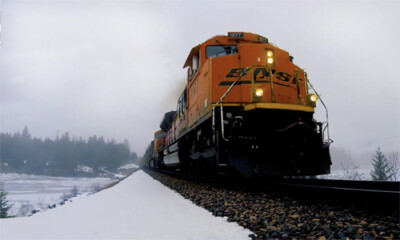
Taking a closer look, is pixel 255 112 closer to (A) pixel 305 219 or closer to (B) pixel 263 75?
(B) pixel 263 75

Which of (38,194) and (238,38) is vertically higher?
(238,38)

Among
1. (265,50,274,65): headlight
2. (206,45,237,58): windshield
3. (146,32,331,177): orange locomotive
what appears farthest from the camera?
(206,45,237,58): windshield

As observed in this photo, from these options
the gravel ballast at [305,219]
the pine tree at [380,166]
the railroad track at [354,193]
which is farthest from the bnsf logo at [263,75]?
the pine tree at [380,166]

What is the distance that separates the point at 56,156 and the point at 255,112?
119695 millimetres

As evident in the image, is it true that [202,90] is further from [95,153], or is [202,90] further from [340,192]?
[95,153]

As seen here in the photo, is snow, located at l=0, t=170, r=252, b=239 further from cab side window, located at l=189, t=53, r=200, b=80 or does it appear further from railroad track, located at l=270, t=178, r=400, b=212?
cab side window, located at l=189, t=53, r=200, b=80

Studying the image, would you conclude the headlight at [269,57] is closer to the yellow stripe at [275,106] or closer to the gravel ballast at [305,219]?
the yellow stripe at [275,106]

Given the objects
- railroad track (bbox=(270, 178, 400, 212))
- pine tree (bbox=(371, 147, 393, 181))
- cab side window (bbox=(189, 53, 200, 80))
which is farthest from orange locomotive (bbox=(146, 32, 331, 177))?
pine tree (bbox=(371, 147, 393, 181))

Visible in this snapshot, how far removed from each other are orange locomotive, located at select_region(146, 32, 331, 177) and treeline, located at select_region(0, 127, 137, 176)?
103 m

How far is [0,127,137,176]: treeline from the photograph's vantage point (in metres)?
100

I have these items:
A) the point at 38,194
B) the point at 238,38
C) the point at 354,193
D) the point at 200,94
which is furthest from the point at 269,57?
the point at 38,194

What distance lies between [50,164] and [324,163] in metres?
118

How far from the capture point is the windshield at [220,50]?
7273mm

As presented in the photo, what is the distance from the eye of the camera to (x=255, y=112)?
584cm
